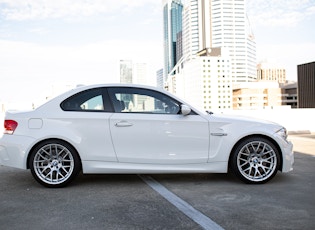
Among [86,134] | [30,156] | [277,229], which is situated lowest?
[277,229]

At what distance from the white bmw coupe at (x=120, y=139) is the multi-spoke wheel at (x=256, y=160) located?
20 millimetres

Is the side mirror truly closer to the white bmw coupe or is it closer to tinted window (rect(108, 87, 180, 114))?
the white bmw coupe

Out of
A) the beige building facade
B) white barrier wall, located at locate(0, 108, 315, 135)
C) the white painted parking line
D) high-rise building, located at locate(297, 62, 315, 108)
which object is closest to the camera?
the white painted parking line

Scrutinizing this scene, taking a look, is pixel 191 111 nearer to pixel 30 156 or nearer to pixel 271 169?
pixel 271 169

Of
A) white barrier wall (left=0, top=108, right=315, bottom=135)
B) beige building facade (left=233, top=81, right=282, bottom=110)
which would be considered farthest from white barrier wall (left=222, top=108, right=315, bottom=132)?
beige building facade (left=233, top=81, right=282, bottom=110)

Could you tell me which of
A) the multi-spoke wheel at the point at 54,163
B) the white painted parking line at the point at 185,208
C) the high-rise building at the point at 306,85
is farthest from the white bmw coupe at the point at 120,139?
the high-rise building at the point at 306,85

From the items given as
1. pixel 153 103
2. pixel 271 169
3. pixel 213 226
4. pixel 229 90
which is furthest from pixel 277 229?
pixel 229 90

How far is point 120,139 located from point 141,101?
25.3 inches

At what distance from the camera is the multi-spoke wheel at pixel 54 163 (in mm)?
4914

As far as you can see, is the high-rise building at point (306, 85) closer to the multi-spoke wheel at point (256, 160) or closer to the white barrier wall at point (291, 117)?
the white barrier wall at point (291, 117)

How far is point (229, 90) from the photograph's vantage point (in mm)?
196875

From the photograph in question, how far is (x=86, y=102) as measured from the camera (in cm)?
509

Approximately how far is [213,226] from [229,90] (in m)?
198

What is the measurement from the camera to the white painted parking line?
3.31m
